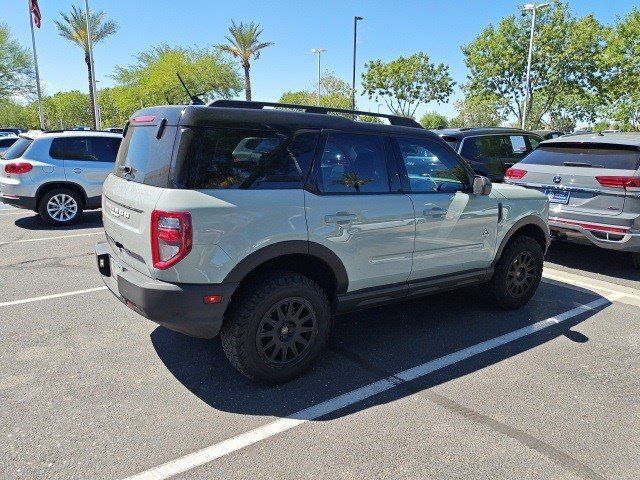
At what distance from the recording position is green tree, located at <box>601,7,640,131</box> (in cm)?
2185

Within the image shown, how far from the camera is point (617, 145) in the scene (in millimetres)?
5910

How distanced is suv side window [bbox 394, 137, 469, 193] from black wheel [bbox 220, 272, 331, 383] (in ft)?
4.24

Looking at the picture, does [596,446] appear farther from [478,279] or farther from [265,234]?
[265,234]

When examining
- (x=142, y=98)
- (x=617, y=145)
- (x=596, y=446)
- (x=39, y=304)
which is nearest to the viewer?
(x=596, y=446)

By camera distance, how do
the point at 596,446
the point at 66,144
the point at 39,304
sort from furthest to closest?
1. the point at 66,144
2. the point at 39,304
3. the point at 596,446

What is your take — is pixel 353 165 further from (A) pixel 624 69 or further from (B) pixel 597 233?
(A) pixel 624 69

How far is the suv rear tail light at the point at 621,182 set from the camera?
5.55 m

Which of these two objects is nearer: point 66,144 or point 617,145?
point 617,145

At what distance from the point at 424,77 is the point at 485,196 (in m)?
37.6

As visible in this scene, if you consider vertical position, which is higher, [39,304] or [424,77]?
[424,77]

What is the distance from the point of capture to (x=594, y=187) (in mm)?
5863

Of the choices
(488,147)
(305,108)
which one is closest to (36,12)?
(488,147)

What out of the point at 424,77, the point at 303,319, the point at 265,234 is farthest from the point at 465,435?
the point at 424,77

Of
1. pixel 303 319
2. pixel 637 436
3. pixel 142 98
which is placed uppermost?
pixel 142 98
